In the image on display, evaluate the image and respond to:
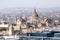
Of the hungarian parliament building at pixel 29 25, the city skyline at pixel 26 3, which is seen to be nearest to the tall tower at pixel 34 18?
the hungarian parliament building at pixel 29 25

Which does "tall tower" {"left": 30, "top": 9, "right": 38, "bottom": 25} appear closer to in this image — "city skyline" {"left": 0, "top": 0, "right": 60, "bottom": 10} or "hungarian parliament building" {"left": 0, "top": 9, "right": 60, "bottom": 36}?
"hungarian parliament building" {"left": 0, "top": 9, "right": 60, "bottom": 36}

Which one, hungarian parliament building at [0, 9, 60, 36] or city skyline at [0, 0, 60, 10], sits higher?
city skyline at [0, 0, 60, 10]

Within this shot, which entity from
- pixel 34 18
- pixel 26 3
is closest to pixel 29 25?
pixel 34 18

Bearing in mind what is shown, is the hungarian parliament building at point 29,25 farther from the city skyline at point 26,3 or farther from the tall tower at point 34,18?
the city skyline at point 26,3

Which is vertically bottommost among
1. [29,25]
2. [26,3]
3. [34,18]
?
[29,25]

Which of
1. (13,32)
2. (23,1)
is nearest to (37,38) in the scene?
(13,32)

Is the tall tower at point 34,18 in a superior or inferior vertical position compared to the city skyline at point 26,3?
inferior

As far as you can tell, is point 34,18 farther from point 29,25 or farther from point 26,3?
point 26,3

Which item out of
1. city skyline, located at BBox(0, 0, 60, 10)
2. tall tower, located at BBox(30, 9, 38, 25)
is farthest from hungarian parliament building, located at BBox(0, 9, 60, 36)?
city skyline, located at BBox(0, 0, 60, 10)

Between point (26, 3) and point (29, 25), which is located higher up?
point (26, 3)

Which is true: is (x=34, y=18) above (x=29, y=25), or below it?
above

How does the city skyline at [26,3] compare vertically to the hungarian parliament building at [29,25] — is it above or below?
above

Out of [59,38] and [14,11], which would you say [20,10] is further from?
[59,38]
